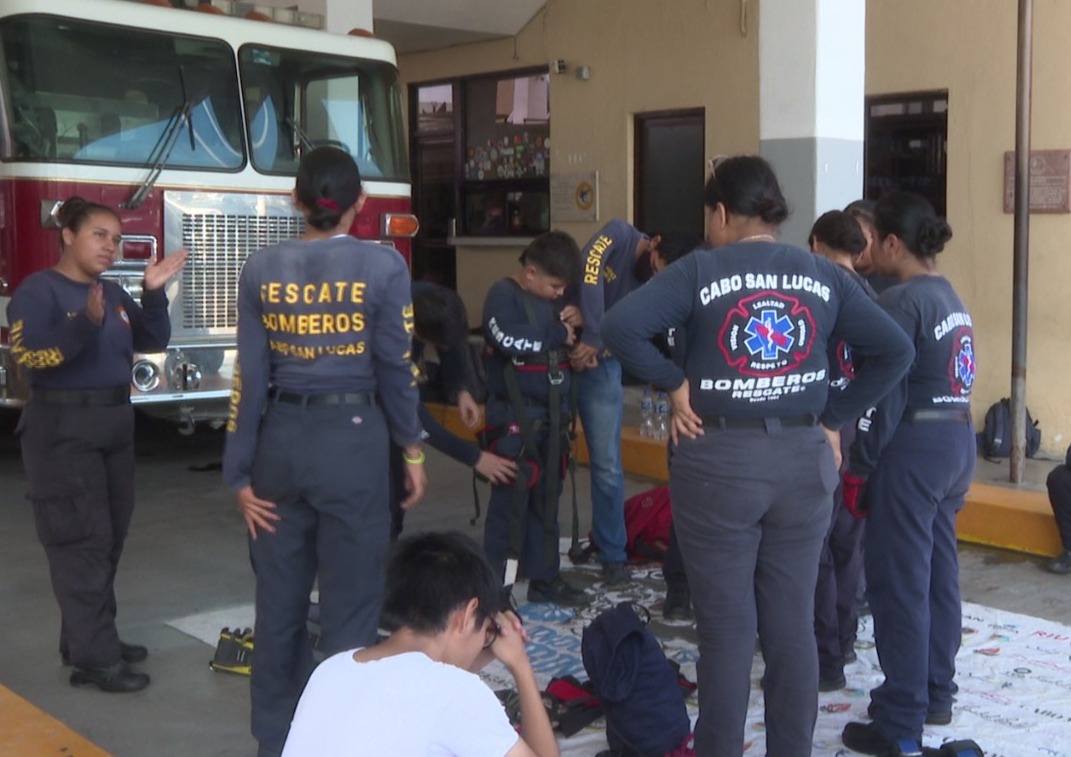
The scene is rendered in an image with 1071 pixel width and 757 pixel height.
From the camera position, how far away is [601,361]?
629cm

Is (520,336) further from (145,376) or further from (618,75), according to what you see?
(618,75)

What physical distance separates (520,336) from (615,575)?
1390 millimetres

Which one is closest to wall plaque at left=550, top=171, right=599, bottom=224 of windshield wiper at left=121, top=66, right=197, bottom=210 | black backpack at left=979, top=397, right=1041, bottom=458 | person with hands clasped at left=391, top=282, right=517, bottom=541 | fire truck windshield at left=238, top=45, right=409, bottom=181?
fire truck windshield at left=238, top=45, right=409, bottom=181

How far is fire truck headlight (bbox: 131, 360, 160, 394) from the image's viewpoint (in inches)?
305

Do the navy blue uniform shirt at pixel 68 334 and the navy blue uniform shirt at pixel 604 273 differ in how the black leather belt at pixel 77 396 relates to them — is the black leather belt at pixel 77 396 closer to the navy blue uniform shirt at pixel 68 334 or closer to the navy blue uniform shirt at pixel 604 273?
the navy blue uniform shirt at pixel 68 334

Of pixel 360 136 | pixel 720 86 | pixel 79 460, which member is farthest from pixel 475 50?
pixel 79 460

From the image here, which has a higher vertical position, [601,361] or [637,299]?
[637,299]

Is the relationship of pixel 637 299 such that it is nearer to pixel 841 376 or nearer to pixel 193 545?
pixel 841 376

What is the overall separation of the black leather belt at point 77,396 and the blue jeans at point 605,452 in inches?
90.7

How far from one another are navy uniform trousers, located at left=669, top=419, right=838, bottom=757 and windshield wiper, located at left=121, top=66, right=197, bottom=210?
4784 mm

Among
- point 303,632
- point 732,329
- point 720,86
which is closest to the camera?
point 732,329

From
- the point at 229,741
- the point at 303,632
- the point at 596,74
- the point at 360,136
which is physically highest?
the point at 596,74

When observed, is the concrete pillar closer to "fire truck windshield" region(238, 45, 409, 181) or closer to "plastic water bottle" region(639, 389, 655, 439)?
"plastic water bottle" region(639, 389, 655, 439)

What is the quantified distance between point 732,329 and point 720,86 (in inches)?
297
